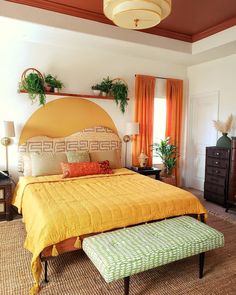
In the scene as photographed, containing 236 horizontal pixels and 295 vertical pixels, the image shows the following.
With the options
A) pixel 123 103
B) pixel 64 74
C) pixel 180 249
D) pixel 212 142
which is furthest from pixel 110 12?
pixel 212 142

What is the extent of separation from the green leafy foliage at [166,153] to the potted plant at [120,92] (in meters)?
1.05

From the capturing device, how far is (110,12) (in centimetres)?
201

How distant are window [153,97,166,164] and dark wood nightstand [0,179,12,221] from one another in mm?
2918

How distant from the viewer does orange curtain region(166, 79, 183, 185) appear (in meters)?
5.16

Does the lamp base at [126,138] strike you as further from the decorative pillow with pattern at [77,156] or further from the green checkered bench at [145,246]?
the green checkered bench at [145,246]

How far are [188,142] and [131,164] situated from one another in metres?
1.48

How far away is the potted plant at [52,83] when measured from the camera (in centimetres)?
406

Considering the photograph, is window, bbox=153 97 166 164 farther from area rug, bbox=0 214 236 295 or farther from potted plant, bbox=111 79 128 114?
area rug, bbox=0 214 236 295

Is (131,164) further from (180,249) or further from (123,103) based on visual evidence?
(180,249)

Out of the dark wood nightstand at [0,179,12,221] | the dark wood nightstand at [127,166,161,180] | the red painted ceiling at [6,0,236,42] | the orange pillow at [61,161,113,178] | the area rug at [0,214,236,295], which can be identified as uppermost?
the red painted ceiling at [6,0,236,42]

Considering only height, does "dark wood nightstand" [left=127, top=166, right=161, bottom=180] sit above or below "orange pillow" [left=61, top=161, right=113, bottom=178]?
below

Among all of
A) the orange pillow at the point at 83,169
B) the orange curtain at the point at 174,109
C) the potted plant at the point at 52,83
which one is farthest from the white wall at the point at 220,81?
the potted plant at the point at 52,83

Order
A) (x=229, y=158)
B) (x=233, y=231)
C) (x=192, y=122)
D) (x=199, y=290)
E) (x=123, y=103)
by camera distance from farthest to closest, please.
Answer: (x=192, y=122) → (x=123, y=103) → (x=229, y=158) → (x=233, y=231) → (x=199, y=290)

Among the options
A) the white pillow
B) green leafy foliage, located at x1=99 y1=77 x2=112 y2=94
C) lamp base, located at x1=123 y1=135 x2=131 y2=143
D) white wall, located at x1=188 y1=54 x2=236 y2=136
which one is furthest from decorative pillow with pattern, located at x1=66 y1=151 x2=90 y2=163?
white wall, located at x1=188 y1=54 x2=236 y2=136
